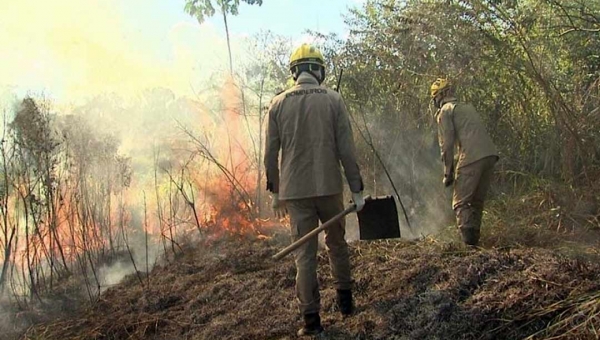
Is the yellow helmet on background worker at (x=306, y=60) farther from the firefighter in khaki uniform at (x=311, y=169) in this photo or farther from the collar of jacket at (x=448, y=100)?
the collar of jacket at (x=448, y=100)

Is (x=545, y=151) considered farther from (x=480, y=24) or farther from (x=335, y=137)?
(x=335, y=137)

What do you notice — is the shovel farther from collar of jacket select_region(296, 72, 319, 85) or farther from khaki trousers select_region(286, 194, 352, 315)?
collar of jacket select_region(296, 72, 319, 85)

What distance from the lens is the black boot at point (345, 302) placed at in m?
4.59

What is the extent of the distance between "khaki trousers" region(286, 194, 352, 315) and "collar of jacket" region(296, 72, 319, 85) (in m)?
0.94

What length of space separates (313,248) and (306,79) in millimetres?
1362

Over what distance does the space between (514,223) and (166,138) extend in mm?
6002

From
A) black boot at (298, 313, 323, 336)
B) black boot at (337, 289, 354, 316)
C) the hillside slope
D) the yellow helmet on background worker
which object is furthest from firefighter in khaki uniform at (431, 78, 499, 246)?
black boot at (298, 313, 323, 336)

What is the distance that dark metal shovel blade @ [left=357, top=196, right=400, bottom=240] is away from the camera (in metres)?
4.85

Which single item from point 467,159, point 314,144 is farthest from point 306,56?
point 467,159

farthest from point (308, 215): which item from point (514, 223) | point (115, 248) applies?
point (115, 248)

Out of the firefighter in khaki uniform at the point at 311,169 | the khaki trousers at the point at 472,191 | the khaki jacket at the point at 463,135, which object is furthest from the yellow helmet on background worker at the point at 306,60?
the khaki trousers at the point at 472,191

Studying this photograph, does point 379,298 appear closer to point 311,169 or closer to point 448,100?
point 311,169

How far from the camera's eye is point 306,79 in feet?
15.2

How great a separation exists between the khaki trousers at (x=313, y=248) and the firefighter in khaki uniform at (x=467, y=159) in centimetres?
184
